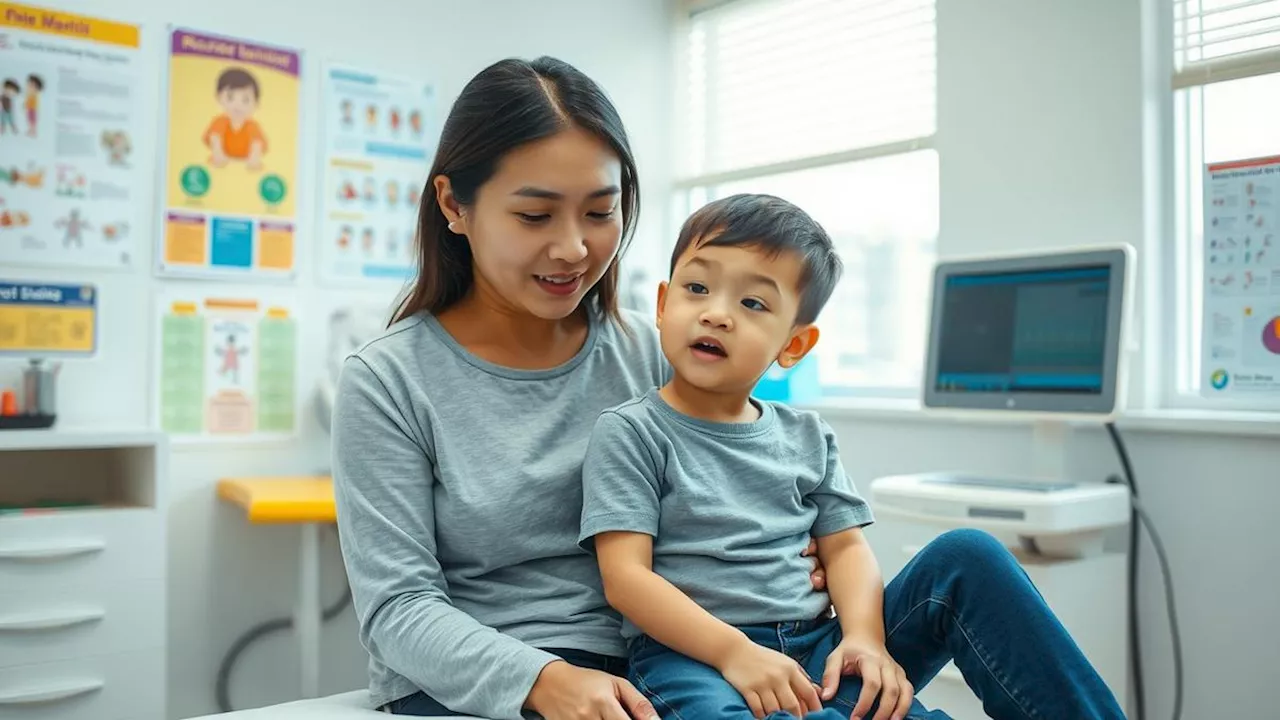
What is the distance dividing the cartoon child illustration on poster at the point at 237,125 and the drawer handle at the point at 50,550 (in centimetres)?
105

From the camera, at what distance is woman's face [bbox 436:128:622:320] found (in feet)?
3.71

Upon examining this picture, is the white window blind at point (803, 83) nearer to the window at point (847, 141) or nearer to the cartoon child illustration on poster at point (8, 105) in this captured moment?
the window at point (847, 141)

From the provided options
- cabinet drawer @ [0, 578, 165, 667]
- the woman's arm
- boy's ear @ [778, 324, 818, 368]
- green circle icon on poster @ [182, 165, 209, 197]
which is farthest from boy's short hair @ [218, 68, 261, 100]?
boy's ear @ [778, 324, 818, 368]

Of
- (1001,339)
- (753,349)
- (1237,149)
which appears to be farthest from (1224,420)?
(753,349)

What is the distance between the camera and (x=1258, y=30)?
230 centimetres

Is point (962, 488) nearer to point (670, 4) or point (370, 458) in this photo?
point (370, 458)

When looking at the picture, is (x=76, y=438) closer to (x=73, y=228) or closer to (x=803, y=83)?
(x=73, y=228)

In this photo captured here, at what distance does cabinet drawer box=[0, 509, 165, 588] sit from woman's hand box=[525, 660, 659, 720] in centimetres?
168

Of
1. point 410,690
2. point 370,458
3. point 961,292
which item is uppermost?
point 961,292

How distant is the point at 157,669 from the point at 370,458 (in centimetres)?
157

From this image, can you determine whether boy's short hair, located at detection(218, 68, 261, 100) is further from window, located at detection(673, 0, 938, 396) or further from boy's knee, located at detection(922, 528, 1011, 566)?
boy's knee, located at detection(922, 528, 1011, 566)

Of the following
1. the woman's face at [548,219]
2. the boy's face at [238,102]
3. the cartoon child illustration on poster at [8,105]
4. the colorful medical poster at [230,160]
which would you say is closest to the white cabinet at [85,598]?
the colorful medical poster at [230,160]

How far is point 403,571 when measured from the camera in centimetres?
104

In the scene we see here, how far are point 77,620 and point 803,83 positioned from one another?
99.1 inches
